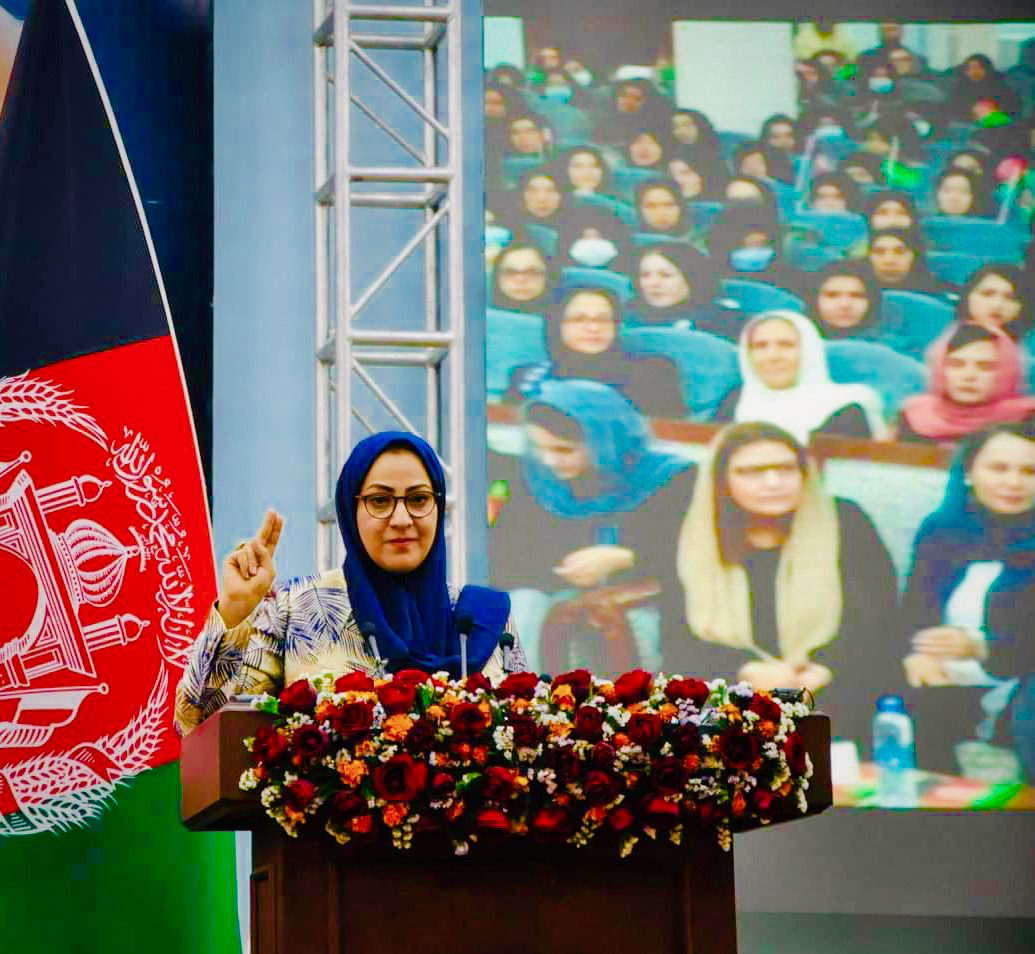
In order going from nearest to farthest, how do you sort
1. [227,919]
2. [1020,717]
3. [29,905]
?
[29,905] → [227,919] → [1020,717]

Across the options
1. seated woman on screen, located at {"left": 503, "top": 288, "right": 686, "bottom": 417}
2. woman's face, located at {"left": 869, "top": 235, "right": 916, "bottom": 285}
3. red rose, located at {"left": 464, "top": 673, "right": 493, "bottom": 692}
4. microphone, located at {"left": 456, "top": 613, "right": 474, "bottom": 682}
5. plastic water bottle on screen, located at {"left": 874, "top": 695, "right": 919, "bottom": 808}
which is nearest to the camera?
red rose, located at {"left": 464, "top": 673, "right": 493, "bottom": 692}

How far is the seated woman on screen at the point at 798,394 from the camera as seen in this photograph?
4859 mm

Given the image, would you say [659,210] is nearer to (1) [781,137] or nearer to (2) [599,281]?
(2) [599,281]

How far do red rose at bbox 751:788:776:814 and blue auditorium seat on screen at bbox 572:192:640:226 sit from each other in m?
3.06

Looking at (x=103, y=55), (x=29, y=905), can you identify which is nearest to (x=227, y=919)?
(x=29, y=905)

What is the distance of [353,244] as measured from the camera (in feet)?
15.9

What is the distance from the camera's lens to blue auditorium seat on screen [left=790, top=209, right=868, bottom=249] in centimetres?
494

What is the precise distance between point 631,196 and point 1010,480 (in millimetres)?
1354

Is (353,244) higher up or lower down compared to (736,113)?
lower down

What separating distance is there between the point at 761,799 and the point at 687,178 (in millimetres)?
3166

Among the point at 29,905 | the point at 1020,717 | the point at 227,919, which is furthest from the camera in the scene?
the point at 1020,717

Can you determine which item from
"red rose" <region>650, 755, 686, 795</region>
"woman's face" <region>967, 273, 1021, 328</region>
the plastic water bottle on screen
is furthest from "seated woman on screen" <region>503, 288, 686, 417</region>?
"red rose" <region>650, 755, 686, 795</region>

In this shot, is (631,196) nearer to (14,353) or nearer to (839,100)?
(839,100)

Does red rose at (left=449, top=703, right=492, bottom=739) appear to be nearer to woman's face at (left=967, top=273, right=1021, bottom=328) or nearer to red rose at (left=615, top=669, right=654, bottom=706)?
red rose at (left=615, top=669, right=654, bottom=706)
